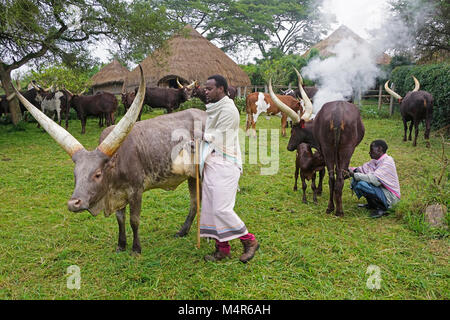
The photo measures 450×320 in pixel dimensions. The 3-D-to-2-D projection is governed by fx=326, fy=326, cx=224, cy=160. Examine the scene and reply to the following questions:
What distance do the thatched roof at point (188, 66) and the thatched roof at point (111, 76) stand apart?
4.54 m

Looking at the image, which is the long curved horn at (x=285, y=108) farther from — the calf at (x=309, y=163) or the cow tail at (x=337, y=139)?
the cow tail at (x=337, y=139)

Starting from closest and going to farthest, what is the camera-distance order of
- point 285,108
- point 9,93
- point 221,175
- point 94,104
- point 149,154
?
point 221,175
point 149,154
point 285,108
point 9,93
point 94,104

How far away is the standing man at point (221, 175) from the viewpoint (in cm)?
318

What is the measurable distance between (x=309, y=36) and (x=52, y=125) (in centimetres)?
3687

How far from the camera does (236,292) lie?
2.85 m

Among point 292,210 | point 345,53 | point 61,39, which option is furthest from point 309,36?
point 292,210

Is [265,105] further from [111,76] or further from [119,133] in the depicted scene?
[111,76]

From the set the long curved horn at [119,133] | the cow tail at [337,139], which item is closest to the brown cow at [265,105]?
the cow tail at [337,139]

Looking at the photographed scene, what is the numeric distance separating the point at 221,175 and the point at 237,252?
0.98m

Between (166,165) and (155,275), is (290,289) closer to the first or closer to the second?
(155,275)

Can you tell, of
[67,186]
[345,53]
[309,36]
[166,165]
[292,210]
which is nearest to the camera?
[166,165]

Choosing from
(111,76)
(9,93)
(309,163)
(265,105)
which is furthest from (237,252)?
(111,76)

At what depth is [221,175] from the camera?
3221mm

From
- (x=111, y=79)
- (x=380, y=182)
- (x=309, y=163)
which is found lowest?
(x=380, y=182)
